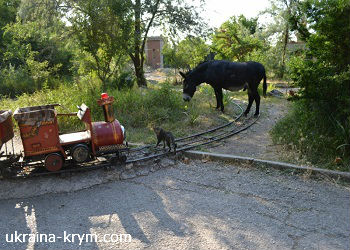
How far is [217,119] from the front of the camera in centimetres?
995

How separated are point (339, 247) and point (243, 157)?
290 centimetres

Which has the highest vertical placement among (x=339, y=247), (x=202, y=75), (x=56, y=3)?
(x=56, y=3)

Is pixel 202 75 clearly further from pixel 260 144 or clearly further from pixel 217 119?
pixel 260 144

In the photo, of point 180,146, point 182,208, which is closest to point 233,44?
point 180,146

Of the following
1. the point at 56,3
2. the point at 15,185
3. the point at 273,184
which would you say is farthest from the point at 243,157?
the point at 56,3

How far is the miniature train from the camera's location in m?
5.33

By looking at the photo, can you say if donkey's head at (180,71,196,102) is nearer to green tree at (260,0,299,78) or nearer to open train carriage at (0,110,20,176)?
open train carriage at (0,110,20,176)

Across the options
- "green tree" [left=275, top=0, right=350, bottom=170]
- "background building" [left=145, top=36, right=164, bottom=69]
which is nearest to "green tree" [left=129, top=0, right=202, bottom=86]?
"green tree" [left=275, top=0, right=350, bottom=170]

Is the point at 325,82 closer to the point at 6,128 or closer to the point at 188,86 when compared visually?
the point at 188,86

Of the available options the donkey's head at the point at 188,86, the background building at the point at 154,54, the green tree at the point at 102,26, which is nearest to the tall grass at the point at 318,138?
the donkey's head at the point at 188,86

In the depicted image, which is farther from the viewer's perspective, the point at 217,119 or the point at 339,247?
the point at 217,119

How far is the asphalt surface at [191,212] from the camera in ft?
13.2

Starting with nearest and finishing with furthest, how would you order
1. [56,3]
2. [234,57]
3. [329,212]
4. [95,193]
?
[329,212], [95,193], [56,3], [234,57]

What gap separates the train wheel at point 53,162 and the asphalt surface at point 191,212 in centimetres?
28
